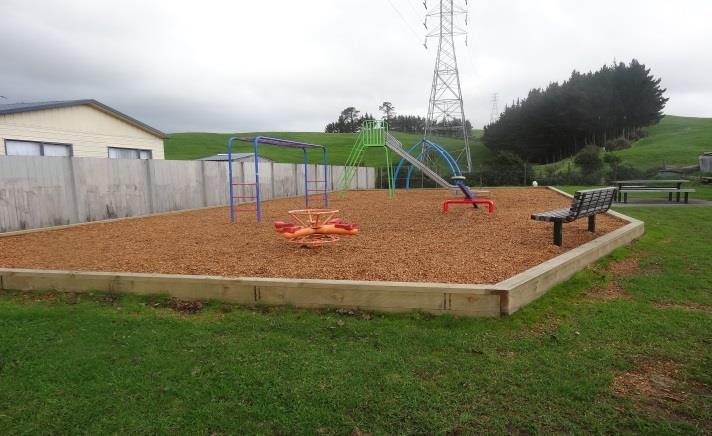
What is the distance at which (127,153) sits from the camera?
20547 millimetres

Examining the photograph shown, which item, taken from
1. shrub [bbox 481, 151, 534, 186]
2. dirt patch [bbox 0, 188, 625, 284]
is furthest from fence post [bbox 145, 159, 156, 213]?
shrub [bbox 481, 151, 534, 186]

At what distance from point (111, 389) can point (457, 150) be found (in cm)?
6282

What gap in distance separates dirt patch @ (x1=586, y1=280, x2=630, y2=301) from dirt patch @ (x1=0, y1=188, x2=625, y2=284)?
82 centimetres

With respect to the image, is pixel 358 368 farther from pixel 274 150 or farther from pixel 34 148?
pixel 274 150

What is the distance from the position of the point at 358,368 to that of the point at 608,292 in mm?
3404

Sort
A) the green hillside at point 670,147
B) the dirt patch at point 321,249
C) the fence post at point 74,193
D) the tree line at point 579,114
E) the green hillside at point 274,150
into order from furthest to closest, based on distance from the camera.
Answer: the green hillside at point 274,150, the tree line at point 579,114, the green hillside at point 670,147, the fence post at point 74,193, the dirt patch at point 321,249

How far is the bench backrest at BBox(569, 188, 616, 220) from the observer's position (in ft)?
23.3

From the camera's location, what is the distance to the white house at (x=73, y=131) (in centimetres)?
1509

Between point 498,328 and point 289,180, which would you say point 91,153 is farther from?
point 498,328

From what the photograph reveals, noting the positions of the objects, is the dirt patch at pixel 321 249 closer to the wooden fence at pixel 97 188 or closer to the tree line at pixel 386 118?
the wooden fence at pixel 97 188

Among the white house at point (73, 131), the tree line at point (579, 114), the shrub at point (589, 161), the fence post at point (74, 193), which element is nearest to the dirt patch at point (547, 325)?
the fence post at point (74, 193)

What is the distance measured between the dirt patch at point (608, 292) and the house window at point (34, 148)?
16.3 metres

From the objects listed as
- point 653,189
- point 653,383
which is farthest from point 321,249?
point 653,189

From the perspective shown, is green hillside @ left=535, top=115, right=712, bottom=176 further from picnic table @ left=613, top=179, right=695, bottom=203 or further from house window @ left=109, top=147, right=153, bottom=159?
house window @ left=109, top=147, right=153, bottom=159
